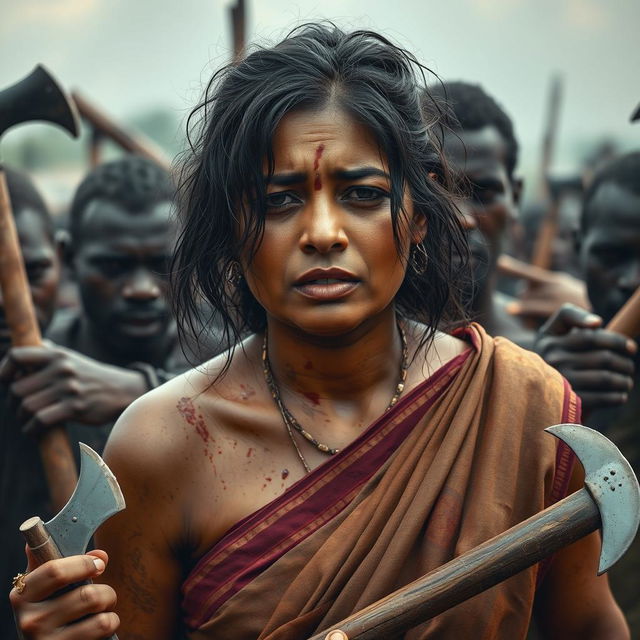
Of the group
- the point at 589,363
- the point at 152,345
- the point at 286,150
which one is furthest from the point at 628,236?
the point at 286,150

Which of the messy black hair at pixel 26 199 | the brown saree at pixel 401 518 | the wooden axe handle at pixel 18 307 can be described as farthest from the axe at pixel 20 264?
the brown saree at pixel 401 518

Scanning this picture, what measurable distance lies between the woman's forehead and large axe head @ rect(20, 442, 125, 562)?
857mm

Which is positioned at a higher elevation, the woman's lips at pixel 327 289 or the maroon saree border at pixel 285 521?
the woman's lips at pixel 327 289

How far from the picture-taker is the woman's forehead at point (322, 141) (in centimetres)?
298

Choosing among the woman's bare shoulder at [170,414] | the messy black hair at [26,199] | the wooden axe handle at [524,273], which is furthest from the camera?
the wooden axe handle at [524,273]

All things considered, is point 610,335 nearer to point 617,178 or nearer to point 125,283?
point 617,178

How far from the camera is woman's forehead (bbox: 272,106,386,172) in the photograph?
2.98 m

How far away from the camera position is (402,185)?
10.1ft

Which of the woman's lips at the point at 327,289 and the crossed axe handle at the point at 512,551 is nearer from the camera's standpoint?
the crossed axe handle at the point at 512,551

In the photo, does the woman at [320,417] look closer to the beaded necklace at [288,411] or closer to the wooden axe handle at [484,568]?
the beaded necklace at [288,411]

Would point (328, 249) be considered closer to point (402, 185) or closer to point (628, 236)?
point (402, 185)

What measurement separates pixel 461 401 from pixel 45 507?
2372 millimetres

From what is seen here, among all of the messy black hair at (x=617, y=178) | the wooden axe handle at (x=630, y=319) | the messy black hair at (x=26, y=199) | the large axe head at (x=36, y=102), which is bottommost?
the wooden axe handle at (x=630, y=319)

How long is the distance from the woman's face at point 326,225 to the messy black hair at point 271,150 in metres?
0.03
